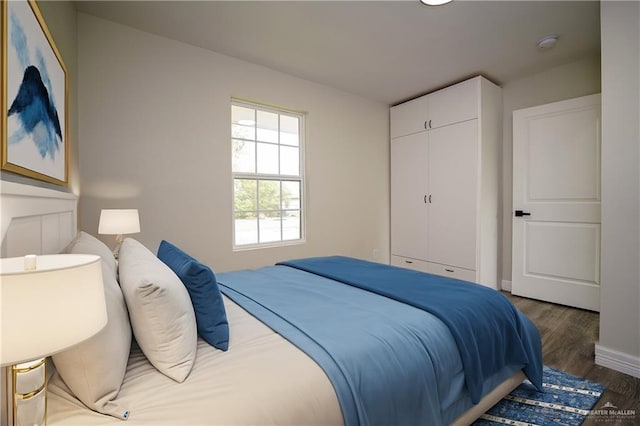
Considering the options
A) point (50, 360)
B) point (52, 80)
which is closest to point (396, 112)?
point (52, 80)

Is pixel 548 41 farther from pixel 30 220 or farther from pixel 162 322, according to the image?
pixel 30 220

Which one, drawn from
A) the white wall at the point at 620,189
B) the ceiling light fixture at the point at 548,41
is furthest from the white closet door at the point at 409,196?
the white wall at the point at 620,189

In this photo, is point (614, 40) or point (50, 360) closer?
point (50, 360)

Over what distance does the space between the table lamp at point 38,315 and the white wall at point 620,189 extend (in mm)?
2795

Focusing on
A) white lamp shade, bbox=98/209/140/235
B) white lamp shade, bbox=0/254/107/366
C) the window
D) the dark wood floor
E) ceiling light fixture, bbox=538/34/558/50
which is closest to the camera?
white lamp shade, bbox=0/254/107/366

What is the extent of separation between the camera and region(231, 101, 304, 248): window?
3.37 meters

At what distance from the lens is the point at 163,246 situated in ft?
5.33

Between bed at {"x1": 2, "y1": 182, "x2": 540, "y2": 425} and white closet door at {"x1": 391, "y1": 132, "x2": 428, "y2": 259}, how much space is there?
2.78 meters

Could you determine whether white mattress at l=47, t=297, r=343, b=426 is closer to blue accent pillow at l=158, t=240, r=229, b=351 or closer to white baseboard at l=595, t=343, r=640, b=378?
blue accent pillow at l=158, t=240, r=229, b=351

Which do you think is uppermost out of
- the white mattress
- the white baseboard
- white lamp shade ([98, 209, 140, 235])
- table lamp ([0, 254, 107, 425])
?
white lamp shade ([98, 209, 140, 235])

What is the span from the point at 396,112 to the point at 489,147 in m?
1.39

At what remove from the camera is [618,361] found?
203 centimetres

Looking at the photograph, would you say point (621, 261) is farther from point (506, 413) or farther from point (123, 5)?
point (123, 5)

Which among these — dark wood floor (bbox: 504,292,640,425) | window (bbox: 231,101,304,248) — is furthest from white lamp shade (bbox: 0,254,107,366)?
window (bbox: 231,101,304,248)
